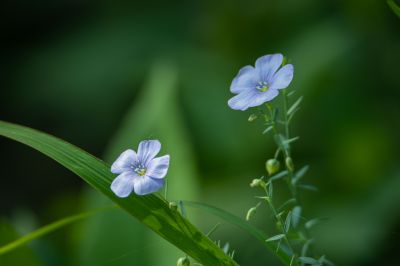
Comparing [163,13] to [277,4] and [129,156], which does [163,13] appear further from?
[129,156]

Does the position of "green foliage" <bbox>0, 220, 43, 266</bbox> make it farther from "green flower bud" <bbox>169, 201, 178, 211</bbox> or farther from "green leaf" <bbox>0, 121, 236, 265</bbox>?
"green flower bud" <bbox>169, 201, 178, 211</bbox>

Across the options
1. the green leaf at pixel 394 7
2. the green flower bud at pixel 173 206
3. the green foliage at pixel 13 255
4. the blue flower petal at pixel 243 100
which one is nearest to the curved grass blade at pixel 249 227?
the green flower bud at pixel 173 206

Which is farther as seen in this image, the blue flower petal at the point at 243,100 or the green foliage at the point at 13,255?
the green foliage at the point at 13,255

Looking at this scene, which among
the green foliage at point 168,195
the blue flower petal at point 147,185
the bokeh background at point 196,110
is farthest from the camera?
the bokeh background at point 196,110

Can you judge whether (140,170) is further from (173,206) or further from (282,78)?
(282,78)

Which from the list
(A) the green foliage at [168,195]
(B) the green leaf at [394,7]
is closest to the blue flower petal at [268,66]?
(B) the green leaf at [394,7]

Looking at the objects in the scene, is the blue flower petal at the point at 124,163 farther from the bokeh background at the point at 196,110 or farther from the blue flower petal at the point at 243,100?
the bokeh background at the point at 196,110

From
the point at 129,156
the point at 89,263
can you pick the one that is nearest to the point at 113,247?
the point at 89,263

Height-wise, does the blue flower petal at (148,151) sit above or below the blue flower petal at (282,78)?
above

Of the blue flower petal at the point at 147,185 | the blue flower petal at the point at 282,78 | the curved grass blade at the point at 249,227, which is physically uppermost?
the blue flower petal at the point at 282,78

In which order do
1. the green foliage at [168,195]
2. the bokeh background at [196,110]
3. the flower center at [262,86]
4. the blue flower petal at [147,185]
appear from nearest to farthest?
the blue flower petal at [147,185] → the flower center at [262,86] → the green foliage at [168,195] → the bokeh background at [196,110]
